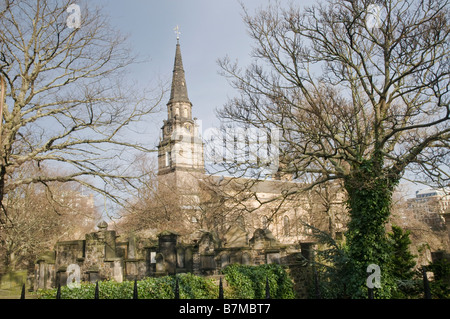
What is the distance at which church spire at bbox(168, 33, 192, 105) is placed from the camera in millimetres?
60219

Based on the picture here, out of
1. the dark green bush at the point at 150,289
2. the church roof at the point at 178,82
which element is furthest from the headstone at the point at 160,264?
the church roof at the point at 178,82

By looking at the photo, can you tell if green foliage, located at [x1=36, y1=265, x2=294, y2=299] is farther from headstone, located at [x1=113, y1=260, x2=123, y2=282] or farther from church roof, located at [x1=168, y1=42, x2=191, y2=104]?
church roof, located at [x1=168, y1=42, x2=191, y2=104]

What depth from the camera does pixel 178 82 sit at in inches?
2419

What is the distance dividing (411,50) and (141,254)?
12.5m

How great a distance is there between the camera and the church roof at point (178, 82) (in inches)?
2371

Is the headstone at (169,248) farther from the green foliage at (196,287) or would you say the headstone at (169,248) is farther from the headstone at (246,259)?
the green foliage at (196,287)

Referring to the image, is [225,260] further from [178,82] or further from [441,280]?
[178,82]

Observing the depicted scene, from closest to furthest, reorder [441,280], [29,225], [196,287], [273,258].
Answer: [196,287] → [441,280] → [273,258] → [29,225]

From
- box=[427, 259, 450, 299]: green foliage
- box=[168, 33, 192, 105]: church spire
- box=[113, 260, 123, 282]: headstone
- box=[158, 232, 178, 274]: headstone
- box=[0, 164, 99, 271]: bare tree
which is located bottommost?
box=[427, 259, 450, 299]: green foliage

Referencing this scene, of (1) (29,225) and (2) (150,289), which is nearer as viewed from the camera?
(2) (150,289)

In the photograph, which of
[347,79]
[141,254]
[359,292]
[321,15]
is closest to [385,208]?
[359,292]

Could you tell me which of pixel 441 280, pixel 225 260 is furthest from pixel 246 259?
pixel 441 280

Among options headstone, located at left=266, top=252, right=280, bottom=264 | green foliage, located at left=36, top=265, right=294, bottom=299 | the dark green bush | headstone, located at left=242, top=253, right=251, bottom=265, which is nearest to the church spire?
headstone, located at left=242, top=253, right=251, bottom=265

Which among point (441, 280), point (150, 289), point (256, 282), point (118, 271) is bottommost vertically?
point (441, 280)
